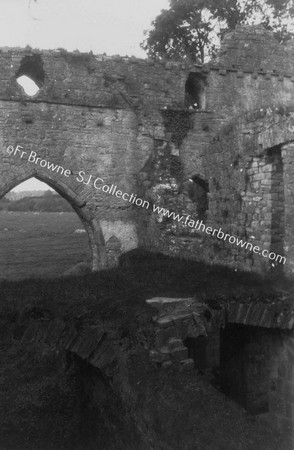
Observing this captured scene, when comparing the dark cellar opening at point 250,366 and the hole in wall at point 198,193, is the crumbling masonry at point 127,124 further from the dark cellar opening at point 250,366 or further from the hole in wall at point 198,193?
the dark cellar opening at point 250,366

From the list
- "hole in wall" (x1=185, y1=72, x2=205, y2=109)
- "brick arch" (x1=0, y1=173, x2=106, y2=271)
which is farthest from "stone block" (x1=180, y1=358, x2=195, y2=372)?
"hole in wall" (x1=185, y1=72, x2=205, y2=109)

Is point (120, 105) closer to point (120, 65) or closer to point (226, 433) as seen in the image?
point (120, 65)

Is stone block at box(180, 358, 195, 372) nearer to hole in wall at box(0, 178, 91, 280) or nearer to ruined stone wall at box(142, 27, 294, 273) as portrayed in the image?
ruined stone wall at box(142, 27, 294, 273)

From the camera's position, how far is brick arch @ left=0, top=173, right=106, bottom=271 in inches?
441

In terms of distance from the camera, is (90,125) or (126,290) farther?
(90,125)

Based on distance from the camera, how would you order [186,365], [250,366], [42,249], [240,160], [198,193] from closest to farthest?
[186,365] < [250,366] < [240,160] < [198,193] < [42,249]

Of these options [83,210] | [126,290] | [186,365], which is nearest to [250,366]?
[186,365]

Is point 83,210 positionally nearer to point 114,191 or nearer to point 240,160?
point 114,191

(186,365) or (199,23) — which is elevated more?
(199,23)

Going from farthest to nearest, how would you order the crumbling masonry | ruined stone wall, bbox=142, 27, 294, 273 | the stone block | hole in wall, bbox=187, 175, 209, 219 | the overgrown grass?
hole in wall, bbox=187, 175, 209, 219 < the crumbling masonry < ruined stone wall, bbox=142, 27, 294, 273 < the overgrown grass < the stone block

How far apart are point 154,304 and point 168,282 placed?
139cm

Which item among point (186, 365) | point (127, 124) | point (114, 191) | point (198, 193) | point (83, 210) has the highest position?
point (127, 124)

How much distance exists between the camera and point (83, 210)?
11711 millimetres

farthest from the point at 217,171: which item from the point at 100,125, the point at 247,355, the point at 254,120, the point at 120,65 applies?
the point at 120,65
